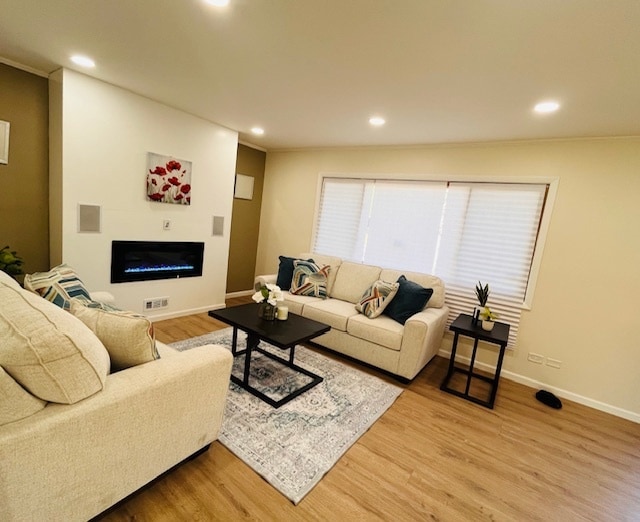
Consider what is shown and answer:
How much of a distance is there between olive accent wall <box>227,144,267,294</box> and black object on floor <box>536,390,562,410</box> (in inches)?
168

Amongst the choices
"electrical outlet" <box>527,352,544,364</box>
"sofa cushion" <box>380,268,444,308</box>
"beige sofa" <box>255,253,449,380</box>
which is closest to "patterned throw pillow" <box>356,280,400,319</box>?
"beige sofa" <box>255,253,449,380</box>

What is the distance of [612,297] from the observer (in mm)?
2840

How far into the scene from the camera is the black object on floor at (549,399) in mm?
2884

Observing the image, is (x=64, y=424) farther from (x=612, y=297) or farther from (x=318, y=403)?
(x=612, y=297)

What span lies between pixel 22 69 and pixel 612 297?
5.73 metres

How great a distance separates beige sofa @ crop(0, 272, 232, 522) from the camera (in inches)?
41.3

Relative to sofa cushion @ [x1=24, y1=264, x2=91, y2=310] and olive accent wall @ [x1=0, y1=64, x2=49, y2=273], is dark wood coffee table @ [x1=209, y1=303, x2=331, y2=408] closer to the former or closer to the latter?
sofa cushion @ [x1=24, y1=264, x2=91, y2=310]

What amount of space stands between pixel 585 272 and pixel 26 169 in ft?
17.7

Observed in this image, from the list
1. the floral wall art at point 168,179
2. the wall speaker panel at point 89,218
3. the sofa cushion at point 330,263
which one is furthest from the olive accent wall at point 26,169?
the sofa cushion at point 330,263

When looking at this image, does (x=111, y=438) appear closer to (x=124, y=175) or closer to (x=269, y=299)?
(x=269, y=299)

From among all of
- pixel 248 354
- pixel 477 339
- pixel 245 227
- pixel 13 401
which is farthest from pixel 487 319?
pixel 245 227

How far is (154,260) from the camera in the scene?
11.9 feet

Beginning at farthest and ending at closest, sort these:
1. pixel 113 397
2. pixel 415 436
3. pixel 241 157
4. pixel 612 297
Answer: pixel 241 157 → pixel 612 297 → pixel 415 436 → pixel 113 397

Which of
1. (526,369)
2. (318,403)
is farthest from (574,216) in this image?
(318,403)
